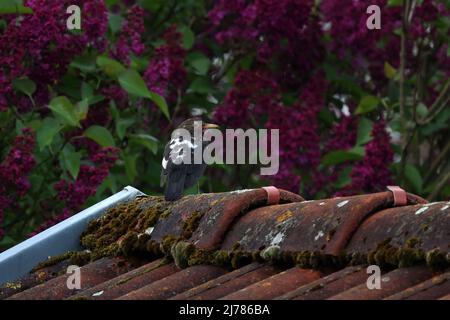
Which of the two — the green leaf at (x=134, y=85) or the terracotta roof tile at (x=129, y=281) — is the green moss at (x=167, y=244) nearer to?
the terracotta roof tile at (x=129, y=281)

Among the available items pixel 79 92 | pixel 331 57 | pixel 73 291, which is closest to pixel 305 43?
pixel 331 57

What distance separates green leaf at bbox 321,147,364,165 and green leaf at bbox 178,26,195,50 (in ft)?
3.09

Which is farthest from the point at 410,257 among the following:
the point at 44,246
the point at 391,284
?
the point at 44,246

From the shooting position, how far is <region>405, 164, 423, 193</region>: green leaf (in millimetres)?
7117

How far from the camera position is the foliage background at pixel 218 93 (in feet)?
19.9

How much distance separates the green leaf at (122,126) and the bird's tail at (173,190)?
123cm

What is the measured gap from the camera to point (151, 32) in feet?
25.3

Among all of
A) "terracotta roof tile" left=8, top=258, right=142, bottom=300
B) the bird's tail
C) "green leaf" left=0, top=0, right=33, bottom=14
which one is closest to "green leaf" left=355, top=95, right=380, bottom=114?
"green leaf" left=0, top=0, right=33, bottom=14

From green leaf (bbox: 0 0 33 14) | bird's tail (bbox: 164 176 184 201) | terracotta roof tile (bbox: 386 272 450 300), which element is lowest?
bird's tail (bbox: 164 176 184 201)

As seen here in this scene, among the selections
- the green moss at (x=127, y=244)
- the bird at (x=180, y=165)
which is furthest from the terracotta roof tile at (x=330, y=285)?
the bird at (x=180, y=165)

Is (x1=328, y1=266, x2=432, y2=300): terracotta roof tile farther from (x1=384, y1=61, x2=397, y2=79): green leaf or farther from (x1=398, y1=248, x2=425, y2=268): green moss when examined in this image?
(x1=384, y1=61, x2=397, y2=79): green leaf

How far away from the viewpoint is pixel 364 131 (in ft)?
23.9
